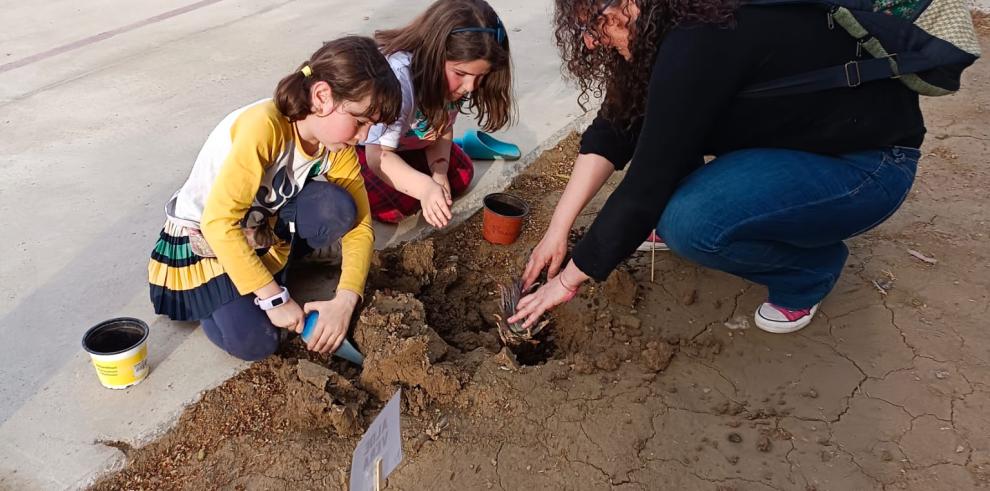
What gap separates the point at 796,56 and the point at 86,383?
212 cm

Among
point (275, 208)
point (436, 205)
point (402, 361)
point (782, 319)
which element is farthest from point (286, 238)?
point (782, 319)

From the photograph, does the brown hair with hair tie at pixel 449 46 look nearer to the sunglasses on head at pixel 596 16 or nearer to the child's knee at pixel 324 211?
the child's knee at pixel 324 211

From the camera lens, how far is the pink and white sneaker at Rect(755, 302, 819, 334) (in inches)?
Result: 90.1

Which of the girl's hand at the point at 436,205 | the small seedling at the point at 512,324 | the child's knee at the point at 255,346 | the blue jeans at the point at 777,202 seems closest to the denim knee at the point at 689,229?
the blue jeans at the point at 777,202

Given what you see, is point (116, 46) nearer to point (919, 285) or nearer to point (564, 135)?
point (564, 135)

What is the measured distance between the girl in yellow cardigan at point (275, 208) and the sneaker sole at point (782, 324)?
4.26 ft

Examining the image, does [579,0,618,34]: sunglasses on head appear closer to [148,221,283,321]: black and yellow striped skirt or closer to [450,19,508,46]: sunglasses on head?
[450,19,508,46]: sunglasses on head

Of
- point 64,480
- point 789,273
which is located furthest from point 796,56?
point 64,480

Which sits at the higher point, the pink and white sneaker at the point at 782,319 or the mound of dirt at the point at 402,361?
the mound of dirt at the point at 402,361

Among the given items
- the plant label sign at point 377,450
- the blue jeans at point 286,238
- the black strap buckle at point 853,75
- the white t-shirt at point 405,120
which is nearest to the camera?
the plant label sign at point 377,450

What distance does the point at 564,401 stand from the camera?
6.61 feet

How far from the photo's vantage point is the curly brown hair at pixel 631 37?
1.65 metres

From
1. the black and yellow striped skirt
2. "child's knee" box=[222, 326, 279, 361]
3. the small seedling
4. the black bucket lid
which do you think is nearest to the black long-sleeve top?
the small seedling

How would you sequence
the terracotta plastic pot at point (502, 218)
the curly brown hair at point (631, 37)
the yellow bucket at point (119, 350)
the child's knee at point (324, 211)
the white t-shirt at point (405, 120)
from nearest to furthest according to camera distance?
the curly brown hair at point (631, 37)
the yellow bucket at point (119, 350)
the child's knee at point (324, 211)
the white t-shirt at point (405, 120)
the terracotta plastic pot at point (502, 218)
